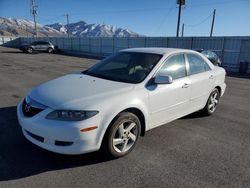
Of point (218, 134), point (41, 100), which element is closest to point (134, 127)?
point (41, 100)

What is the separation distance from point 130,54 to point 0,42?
54805 mm

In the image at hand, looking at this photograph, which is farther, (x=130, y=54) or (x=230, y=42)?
(x=230, y=42)

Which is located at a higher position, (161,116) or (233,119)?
(161,116)

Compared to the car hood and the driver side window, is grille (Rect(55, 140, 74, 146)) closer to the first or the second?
the car hood

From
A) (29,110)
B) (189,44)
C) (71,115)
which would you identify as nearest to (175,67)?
(71,115)

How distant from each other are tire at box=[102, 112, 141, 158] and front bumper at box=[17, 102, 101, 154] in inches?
7.2

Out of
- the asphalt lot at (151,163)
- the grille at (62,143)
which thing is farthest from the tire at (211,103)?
the grille at (62,143)

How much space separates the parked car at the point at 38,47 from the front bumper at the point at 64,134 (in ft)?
94.3

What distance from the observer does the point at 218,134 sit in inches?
171

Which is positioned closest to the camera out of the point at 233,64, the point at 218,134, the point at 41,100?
the point at 41,100

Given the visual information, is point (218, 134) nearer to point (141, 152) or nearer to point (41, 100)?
point (141, 152)

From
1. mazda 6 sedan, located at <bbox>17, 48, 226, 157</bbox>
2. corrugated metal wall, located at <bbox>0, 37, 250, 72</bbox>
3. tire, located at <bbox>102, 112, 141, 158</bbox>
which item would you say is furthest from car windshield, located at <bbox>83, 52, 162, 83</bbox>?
corrugated metal wall, located at <bbox>0, 37, 250, 72</bbox>

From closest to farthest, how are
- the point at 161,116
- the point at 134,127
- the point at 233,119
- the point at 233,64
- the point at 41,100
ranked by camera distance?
the point at 41,100, the point at 134,127, the point at 161,116, the point at 233,119, the point at 233,64

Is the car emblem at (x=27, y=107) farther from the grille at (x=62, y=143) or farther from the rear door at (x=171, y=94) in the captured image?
the rear door at (x=171, y=94)
